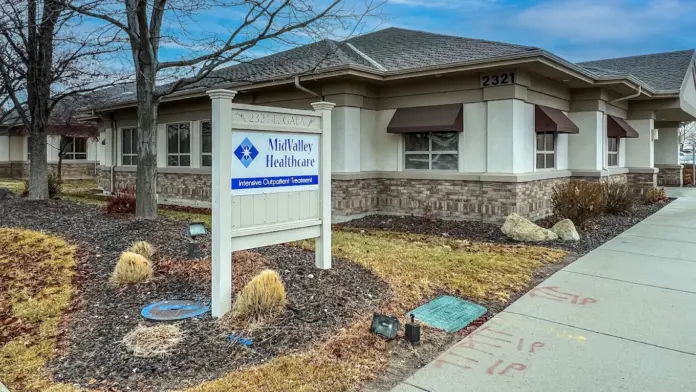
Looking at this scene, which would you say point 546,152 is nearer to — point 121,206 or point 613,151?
point 613,151

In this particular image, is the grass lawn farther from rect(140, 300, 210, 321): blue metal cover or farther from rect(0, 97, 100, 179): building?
rect(0, 97, 100, 179): building

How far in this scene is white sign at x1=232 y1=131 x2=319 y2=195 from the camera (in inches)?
195

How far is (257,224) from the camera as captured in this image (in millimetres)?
5168

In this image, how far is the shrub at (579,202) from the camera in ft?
34.0

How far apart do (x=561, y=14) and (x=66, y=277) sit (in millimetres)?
19877

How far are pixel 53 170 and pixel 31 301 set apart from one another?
27828mm

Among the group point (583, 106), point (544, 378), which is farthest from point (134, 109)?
point (544, 378)

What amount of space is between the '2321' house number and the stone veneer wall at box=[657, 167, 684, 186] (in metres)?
17.1

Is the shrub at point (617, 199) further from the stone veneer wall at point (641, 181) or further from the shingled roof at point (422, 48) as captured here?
the stone veneer wall at point (641, 181)

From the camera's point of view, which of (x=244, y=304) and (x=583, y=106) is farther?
(x=583, y=106)

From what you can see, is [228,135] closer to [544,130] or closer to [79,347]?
[79,347]

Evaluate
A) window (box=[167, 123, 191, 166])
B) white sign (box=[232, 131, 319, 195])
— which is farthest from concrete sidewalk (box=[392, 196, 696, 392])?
window (box=[167, 123, 191, 166])

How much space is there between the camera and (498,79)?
430 inches

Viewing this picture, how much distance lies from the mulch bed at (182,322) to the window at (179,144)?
28.3ft
